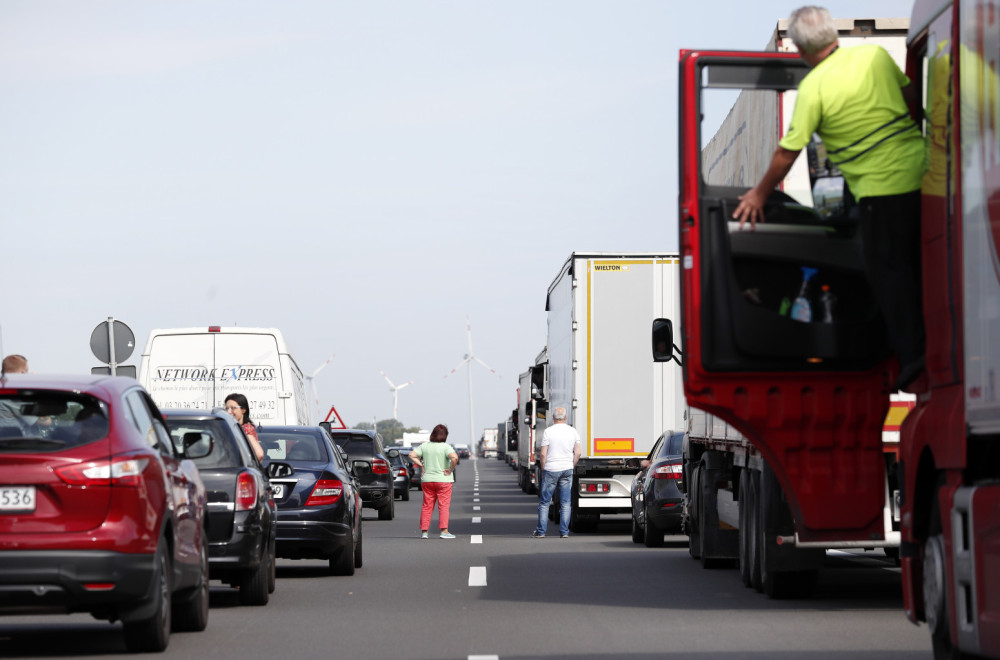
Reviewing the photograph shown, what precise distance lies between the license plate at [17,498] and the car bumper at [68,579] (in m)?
0.24

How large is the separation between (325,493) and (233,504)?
3446 millimetres

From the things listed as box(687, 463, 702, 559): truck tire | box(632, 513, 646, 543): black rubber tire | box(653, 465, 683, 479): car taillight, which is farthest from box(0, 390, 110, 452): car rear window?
box(632, 513, 646, 543): black rubber tire

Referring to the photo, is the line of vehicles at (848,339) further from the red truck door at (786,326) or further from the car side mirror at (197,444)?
the car side mirror at (197,444)

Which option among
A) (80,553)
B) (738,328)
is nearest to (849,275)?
(738,328)

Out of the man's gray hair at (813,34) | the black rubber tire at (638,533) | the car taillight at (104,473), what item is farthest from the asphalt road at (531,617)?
the man's gray hair at (813,34)

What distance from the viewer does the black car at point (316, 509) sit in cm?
1608

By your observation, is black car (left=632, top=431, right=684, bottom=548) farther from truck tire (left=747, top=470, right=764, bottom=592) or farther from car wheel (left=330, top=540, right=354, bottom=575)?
truck tire (left=747, top=470, right=764, bottom=592)

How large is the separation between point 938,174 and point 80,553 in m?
4.82

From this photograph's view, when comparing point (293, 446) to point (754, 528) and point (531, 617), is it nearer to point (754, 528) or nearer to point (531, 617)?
point (754, 528)

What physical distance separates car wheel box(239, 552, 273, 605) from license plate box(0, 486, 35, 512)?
13.4ft

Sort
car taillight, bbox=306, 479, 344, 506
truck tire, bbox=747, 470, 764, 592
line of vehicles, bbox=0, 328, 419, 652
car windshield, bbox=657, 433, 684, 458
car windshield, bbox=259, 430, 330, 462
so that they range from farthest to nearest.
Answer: car windshield, bbox=657, 433, 684, 458, car windshield, bbox=259, 430, 330, 462, car taillight, bbox=306, 479, 344, 506, truck tire, bbox=747, 470, 764, 592, line of vehicles, bbox=0, 328, 419, 652

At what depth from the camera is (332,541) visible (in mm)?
16266

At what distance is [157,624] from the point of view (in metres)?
9.88

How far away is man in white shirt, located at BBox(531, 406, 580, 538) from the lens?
24.3m
